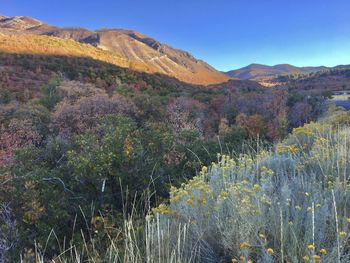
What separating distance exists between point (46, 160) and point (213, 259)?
4.27 meters

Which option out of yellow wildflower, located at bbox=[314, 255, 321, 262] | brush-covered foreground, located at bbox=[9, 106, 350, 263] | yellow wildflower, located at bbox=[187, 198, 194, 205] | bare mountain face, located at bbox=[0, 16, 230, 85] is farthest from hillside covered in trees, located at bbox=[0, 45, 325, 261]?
bare mountain face, located at bbox=[0, 16, 230, 85]

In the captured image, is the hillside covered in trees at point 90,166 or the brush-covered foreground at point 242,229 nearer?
the brush-covered foreground at point 242,229

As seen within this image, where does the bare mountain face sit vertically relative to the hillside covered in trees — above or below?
above

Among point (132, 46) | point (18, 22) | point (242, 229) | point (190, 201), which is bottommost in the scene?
point (242, 229)

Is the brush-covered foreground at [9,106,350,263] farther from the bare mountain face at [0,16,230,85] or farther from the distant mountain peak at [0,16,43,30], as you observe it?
the distant mountain peak at [0,16,43,30]

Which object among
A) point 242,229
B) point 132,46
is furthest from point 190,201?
point 132,46

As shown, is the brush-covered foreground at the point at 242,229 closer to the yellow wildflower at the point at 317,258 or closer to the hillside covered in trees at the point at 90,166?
the yellow wildflower at the point at 317,258

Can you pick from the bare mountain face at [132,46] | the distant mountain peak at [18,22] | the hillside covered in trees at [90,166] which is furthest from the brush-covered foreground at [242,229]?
the distant mountain peak at [18,22]

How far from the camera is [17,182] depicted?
4.07m

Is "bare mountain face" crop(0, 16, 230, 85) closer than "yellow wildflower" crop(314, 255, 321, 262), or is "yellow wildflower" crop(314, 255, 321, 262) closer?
"yellow wildflower" crop(314, 255, 321, 262)

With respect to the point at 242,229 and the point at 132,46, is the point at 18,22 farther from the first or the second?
the point at 242,229

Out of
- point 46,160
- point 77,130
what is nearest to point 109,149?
point 46,160

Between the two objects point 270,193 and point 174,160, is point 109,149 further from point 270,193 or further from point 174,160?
point 270,193

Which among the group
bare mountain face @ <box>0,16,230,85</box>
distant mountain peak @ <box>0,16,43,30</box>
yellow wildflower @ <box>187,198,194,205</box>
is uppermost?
distant mountain peak @ <box>0,16,43,30</box>
